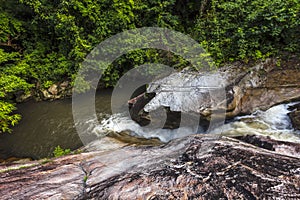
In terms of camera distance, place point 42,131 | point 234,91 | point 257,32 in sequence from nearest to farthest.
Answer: point 234,91
point 257,32
point 42,131

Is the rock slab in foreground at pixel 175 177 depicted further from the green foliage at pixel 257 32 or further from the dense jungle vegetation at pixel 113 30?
the dense jungle vegetation at pixel 113 30

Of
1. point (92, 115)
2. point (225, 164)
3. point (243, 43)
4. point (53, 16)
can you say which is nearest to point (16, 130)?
point (92, 115)

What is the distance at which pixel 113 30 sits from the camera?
29.8 ft

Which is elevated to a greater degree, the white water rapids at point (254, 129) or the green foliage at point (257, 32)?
the green foliage at point (257, 32)

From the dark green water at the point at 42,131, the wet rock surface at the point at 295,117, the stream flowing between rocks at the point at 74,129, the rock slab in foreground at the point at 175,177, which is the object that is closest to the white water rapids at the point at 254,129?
the stream flowing between rocks at the point at 74,129

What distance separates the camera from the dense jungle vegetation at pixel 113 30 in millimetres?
6156

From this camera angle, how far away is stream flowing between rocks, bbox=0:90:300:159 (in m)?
5.18

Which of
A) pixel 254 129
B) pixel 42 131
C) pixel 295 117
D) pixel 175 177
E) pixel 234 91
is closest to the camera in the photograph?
pixel 175 177

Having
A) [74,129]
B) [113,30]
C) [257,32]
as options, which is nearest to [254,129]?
[257,32]

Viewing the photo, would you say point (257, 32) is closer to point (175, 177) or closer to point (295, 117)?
point (295, 117)

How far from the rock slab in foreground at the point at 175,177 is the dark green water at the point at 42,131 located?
3171 mm

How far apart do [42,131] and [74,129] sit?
3.94 feet

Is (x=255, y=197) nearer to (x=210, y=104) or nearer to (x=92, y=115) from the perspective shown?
(x=210, y=104)

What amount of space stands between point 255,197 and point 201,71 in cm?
483
